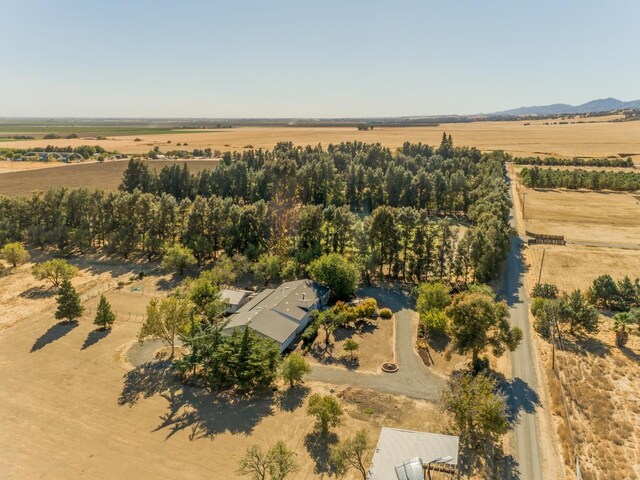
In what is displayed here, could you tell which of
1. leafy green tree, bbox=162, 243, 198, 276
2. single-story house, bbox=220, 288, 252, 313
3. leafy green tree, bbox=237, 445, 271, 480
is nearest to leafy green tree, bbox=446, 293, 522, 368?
leafy green tree, bbox=237, 445, 271, 480

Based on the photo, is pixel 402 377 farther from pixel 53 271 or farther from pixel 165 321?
pixel 53 271

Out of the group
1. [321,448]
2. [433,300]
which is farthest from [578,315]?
[321,448]

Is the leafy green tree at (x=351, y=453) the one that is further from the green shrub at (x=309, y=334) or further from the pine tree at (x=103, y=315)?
the pine tree at (x=103, y=315)

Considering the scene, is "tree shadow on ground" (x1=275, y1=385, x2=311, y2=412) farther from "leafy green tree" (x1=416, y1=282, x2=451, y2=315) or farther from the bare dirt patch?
"leafy green tree" (x1=416, y1=282, x2=451, y2=315)

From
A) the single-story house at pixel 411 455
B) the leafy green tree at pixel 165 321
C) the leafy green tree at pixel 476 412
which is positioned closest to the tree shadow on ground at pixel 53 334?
the leafy green tree at pixel 165 321

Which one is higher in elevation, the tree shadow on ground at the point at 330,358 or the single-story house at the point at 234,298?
the single-story house at the point at 234,298

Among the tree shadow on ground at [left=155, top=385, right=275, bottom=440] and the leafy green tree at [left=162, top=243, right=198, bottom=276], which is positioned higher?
the leafy green tree at [left=162, top=243, right=198, bottom=276]

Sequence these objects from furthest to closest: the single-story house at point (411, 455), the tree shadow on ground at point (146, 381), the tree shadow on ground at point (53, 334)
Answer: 1. the tree shadow on ground at point (53, 334)
2. the tree shadow on ground at point (146, 381)
3. the single-story house at point (411, 455)

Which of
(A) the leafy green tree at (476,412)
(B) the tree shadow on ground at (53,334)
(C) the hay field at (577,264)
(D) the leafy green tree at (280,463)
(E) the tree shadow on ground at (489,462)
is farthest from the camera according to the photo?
(C) the hay field at (577,264)
